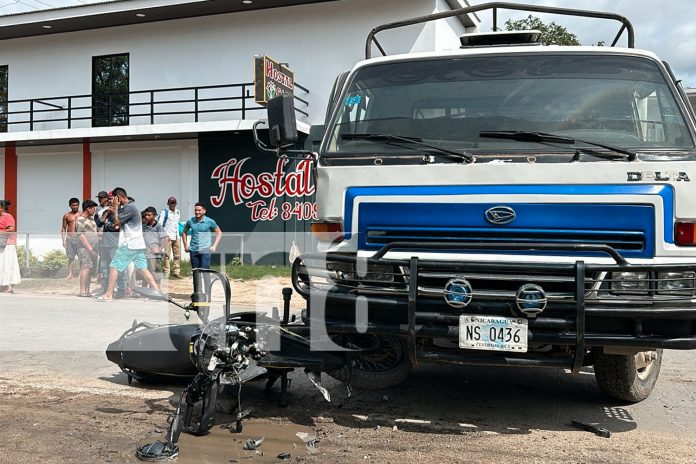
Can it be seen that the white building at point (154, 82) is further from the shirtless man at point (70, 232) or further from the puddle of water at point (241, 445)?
the puddle of water at point (241, 445)

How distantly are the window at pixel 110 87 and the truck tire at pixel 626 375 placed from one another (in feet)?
59.3

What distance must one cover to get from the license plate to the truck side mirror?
1.94m

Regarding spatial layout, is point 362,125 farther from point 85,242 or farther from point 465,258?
point 85,242

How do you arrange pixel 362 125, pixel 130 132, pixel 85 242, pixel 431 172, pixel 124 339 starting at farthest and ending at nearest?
pixel 130 132, pixel 85 242, pixel 124 339, pixel 362 125, pixel 431 172

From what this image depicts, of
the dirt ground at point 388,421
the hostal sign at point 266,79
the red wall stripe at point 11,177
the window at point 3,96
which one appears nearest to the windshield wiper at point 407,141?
the dirt ground at point 388,421

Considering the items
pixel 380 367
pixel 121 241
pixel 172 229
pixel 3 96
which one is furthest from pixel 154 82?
pixel 380 367

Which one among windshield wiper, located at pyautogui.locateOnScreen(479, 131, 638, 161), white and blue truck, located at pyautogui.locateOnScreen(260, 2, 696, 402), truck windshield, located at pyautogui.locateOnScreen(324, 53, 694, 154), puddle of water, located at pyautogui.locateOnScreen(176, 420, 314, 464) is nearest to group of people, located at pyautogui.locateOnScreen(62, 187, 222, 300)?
white and blue truck, located at pyautogui.locateOnScreen(260, 2, 696, 402)

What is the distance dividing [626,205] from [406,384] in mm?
2565

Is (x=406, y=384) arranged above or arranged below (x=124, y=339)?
below

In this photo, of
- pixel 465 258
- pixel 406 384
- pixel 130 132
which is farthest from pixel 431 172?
pixel 130 132

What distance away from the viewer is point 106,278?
12.5 meters

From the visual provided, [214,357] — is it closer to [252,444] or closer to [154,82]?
[252,444]

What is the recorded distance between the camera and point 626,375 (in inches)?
197

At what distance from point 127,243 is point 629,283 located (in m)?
9.05
